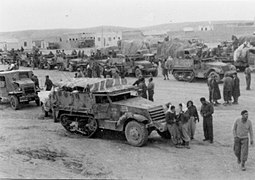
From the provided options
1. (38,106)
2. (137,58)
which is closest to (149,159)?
(38,106)

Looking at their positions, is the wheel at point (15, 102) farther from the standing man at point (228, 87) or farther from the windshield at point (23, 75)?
the standing man at point (228, 87)

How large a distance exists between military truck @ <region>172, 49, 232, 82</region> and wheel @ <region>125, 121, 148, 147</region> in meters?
12.9

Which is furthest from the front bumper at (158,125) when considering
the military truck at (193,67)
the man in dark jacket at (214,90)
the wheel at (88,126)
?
the military truck at (193,67)

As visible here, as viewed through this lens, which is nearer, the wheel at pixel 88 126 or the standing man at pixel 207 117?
the standing man at pixel 207 117

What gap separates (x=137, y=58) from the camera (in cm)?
2731

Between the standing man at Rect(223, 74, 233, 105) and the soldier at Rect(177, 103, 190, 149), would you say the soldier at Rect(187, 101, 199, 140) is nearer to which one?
the soldier at Rect(177, 103, 190, 149)

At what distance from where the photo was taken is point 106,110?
37.1 feet

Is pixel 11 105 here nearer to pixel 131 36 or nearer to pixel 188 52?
pixel 188 52

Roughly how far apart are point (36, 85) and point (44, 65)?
16684 mm

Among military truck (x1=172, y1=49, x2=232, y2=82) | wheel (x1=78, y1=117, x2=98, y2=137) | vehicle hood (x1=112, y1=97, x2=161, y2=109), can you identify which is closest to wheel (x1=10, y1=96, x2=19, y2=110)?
wheel (x1=78, y1=117, x2=98, y2=137)

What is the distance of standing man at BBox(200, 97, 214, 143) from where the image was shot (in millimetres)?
10828

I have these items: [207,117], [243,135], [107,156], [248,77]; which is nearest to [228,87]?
[248,77]

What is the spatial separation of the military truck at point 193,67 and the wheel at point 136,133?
12.9m

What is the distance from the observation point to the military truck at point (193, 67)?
22.7 m
